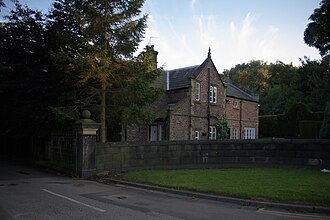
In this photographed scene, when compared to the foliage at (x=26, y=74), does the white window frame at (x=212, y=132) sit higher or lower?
lower

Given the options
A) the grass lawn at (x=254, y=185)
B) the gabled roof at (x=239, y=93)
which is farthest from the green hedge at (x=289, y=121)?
the grass lawn at (x=254, y=185)

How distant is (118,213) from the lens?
7.49 meters

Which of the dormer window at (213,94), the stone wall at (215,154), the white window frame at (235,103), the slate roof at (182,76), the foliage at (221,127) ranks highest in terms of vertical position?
the slate roof at (182,76)

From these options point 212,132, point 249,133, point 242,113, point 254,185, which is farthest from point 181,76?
point 254,185

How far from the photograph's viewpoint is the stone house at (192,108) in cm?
2558

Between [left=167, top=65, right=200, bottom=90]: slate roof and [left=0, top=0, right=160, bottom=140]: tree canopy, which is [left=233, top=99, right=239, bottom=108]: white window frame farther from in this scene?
[left=0, top=0, right=160, bottom=140]: tree canopy

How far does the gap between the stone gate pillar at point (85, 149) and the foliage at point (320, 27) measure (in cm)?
1122

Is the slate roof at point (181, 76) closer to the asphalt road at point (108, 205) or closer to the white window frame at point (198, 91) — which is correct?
the white window frame at point (198, 91)

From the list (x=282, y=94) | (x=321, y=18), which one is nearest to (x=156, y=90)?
(x=321, y=18)

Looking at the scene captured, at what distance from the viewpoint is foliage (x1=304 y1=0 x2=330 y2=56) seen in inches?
551

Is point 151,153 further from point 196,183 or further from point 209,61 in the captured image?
point 209,61

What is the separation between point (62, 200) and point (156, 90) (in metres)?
8.43

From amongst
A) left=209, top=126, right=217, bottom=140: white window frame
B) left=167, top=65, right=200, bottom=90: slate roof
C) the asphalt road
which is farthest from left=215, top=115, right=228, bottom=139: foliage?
the asphalt road

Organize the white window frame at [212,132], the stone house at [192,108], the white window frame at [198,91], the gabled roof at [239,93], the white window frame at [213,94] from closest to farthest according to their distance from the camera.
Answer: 1. the stone house at [192,108]
2. the white window frame at [198,91]
3. the white window frame at [212,132]
4. the white window frame at [213,94]
5. the gabled roof at [239,93]
